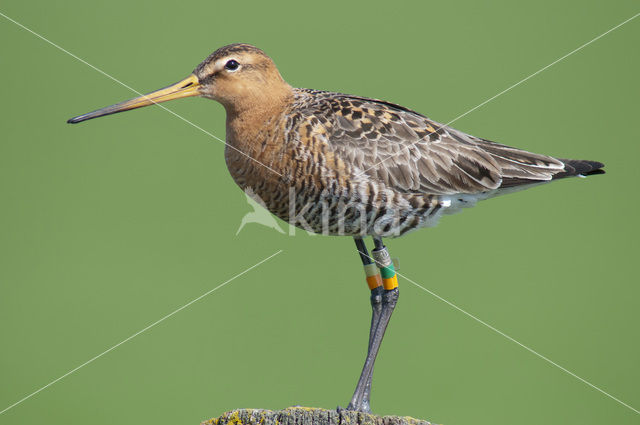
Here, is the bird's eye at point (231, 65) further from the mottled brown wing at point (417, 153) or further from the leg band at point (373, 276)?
the leg band at point (373, 276)

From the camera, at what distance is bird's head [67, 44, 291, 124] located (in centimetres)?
669

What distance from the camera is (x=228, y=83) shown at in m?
6.73

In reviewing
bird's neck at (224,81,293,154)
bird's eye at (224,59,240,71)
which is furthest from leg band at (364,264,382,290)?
bird's eye at (224,59,240,71)

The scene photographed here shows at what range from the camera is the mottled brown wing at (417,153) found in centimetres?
661

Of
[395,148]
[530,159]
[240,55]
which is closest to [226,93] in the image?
[240,55]

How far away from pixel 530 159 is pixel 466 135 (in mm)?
592

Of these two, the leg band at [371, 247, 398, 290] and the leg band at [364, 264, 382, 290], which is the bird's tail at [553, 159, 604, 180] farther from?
the leg band at [364, 264, 382, 290]

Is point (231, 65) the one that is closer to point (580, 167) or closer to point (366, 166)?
point (366, 166)

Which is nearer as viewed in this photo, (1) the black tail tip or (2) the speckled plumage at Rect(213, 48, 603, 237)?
(2) the speckled plumage at Rect(213, 48, 603, 237)

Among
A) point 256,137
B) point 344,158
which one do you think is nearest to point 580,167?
point 344,158

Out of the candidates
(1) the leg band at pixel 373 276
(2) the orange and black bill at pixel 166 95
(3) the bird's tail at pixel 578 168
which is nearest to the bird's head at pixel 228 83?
(2) the orange and black bill at pixel 166 95

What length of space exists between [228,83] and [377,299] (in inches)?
93.9

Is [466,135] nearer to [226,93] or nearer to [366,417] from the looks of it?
[226,93]

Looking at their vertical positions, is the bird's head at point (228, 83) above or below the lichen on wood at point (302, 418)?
above
